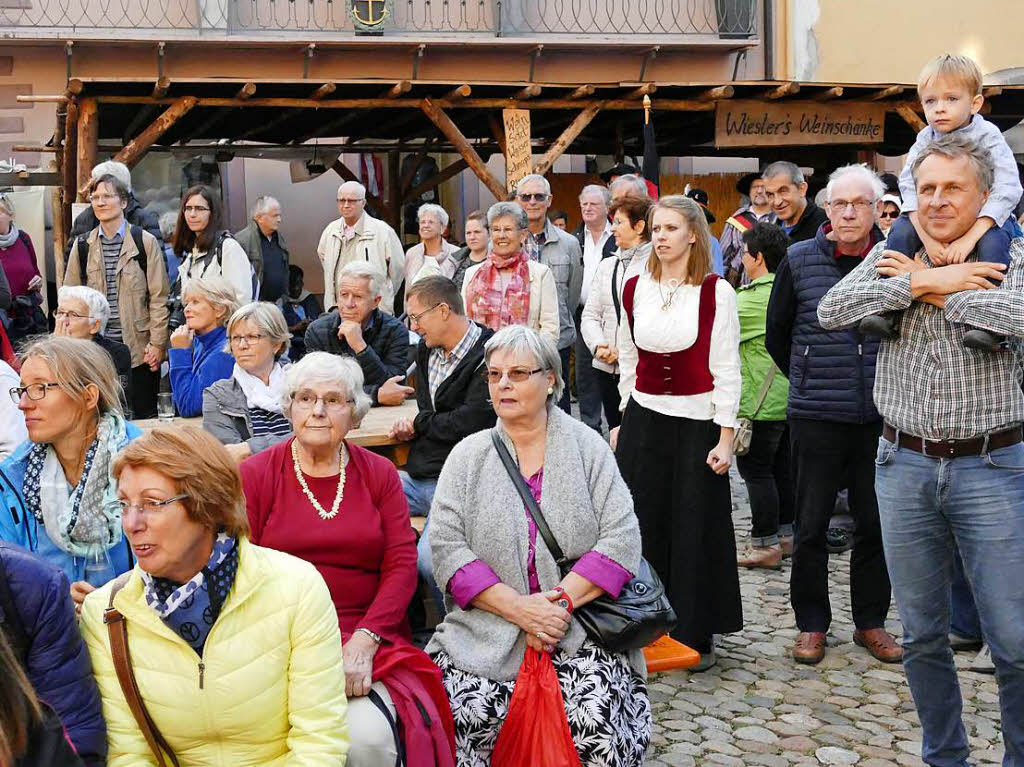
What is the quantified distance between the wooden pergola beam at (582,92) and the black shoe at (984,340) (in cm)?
902

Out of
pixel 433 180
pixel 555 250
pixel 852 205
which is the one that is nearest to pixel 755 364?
pixel 852 205

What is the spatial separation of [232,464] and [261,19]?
14.8 meters

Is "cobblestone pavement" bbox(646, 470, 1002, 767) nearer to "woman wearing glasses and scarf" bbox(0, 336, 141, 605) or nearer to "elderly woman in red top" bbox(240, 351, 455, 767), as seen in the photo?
"elderly woman in red top" bbox(240, 351, 455, 767)

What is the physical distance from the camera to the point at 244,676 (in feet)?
9.98

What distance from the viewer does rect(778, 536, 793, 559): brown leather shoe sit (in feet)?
23.2

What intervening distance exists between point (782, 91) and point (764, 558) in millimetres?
7252

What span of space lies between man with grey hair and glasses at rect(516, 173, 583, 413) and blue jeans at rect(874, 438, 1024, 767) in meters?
4.57

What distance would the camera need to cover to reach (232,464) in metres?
3.10

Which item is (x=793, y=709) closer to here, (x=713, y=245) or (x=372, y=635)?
(x=372, y=635)

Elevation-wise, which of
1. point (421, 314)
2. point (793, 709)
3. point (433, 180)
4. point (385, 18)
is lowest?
point (793, 709)

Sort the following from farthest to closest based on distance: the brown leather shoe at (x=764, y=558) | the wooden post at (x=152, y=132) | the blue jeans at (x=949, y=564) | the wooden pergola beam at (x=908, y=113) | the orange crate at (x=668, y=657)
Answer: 1. the wooden pergola beam at (x=908, y=113)
2. the wooden post at (x=152, y=132)
3. the brown leather shoe at (x=764, y=558)
4. the orange crate at (x=668, y=657)
5. the blue jeans at (x=949, y=564)

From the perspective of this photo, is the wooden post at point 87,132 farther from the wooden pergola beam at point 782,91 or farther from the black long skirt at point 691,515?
the black long skirt at point 691,515

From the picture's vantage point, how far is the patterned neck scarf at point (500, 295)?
7305 millimetres

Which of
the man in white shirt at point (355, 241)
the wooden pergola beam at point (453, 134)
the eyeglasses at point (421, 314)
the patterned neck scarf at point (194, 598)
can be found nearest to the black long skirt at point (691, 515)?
the eyeglasses at point (421, 314)
